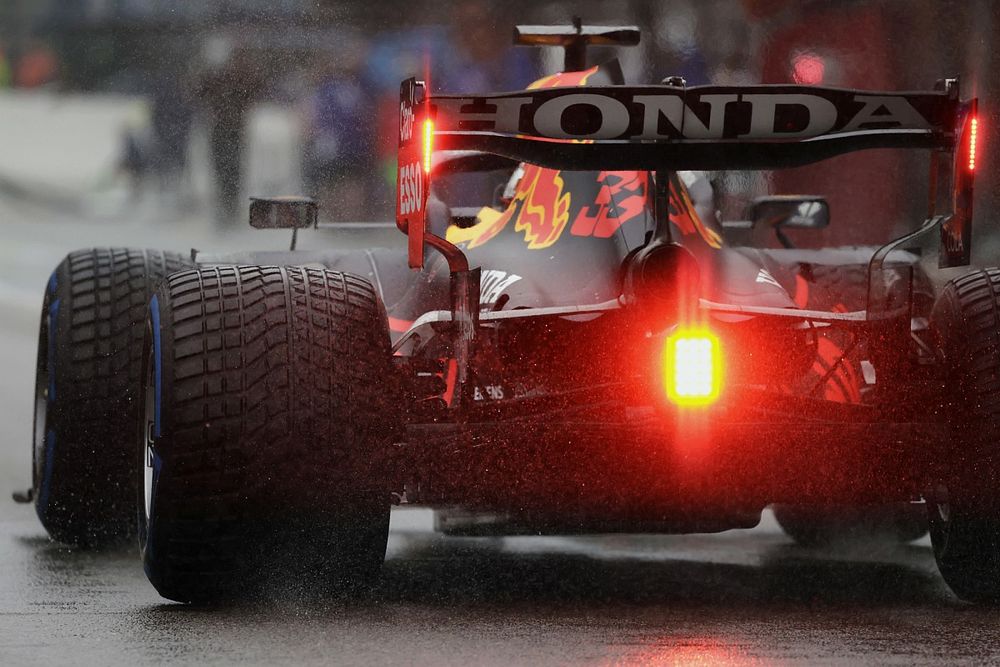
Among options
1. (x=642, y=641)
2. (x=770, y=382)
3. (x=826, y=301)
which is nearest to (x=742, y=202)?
(x=826, y=301)

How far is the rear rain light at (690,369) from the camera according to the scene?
537cm

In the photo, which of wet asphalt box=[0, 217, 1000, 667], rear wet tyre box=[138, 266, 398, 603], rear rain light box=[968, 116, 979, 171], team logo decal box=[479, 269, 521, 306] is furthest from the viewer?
team logo decal box=[479, 269, 521, 306]

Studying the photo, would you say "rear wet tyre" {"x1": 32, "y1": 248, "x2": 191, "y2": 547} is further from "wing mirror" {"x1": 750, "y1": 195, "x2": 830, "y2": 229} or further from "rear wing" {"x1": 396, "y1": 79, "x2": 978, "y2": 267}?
"wing mirror" {"x1": 750, "y1": 195, "x2": 830, "y2": 229}

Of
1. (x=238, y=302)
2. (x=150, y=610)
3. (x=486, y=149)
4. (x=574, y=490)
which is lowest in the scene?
(x=150, y=610)

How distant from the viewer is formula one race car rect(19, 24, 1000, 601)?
5.37 metres

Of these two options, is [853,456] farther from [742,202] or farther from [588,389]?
[742,202]

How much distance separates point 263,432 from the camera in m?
5.31

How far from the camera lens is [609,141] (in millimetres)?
5527

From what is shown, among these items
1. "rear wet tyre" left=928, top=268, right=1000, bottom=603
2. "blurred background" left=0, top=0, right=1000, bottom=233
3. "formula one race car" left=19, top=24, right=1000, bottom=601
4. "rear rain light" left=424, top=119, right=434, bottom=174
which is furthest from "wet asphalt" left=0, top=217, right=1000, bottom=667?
"blurred background" left=0, top=0, right=1000, bottom=233

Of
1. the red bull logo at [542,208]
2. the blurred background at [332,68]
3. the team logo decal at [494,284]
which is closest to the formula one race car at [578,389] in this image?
the team logo decal at [494,284]

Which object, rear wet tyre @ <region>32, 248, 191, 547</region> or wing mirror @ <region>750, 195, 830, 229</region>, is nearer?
rear wet tyre @ <region>32, 248, 191, 547</region>

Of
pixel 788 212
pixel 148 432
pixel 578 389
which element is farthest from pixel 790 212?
pixel 148 432

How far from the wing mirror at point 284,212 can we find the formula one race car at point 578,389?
1.65m

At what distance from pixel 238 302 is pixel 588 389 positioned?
0.97m
